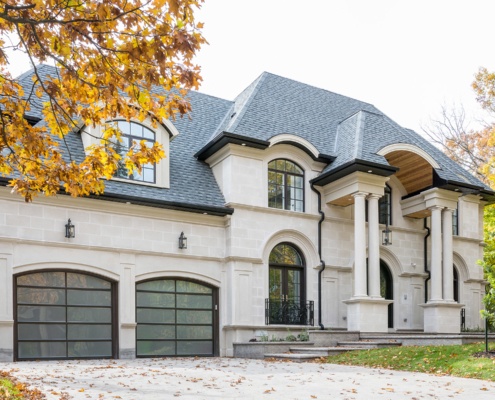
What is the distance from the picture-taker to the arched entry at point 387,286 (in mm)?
20750

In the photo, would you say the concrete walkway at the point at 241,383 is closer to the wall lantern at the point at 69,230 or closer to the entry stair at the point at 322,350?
the entry stair at the point at 322,350

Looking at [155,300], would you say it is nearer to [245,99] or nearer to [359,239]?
[359,239]

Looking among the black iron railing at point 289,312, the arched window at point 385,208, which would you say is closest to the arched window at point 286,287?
the black iron railing at point 289,312

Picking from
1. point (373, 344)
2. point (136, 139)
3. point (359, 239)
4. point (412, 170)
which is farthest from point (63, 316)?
point (412, 170)

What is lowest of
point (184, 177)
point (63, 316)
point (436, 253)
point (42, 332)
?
point (42, 332)

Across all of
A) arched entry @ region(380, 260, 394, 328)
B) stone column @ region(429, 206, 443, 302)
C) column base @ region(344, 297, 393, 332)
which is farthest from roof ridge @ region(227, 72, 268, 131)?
stone column @ region(429, 206, 443, 302)

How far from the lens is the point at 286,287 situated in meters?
18.7

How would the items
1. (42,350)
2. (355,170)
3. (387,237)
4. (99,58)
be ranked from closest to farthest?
(99,58), (42,350), (355,170), (387,237)

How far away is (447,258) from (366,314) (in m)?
4.13

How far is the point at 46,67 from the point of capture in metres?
18.7

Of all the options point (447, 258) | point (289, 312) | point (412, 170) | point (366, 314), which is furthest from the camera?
point (412, 170)

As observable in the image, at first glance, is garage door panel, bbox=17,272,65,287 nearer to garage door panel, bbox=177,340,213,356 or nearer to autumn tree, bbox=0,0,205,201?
garage door panel, bbox=177,340,213,356

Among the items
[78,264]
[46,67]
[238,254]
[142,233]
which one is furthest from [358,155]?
[46,67]

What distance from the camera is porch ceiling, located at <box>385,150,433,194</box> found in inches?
789
